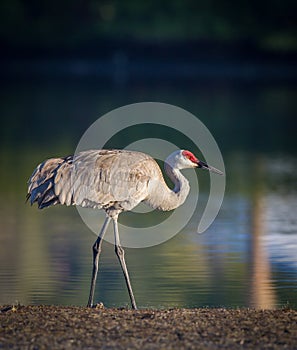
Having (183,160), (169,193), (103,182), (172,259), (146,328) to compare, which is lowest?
(146,328)

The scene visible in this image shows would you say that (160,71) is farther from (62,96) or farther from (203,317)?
(203,317)

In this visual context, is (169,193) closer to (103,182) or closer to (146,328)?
(103,182)

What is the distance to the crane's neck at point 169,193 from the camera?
9922 millimetres

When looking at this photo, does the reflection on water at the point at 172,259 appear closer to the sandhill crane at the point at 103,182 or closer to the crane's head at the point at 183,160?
the sandhill crane at the point at 103,182

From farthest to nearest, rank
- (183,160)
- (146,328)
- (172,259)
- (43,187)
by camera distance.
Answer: (172,259) → (183,160) → (43,187) → (146,328)

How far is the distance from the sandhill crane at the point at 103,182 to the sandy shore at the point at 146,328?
1.05m

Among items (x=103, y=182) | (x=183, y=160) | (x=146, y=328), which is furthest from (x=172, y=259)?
(x=146, y=328)

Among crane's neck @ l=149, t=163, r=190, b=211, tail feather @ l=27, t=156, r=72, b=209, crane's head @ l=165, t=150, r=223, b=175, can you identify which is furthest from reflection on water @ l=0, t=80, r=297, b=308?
crane's head @ l=165, t=150, r=223, b=175

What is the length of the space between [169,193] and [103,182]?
67 centimetres

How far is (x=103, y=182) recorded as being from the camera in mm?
9641

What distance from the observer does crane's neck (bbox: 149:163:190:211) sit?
32.6ft

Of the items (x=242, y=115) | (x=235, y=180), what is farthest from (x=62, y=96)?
(x=235, y=180)

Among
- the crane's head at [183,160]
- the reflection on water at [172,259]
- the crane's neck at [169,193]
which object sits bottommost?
the reflection on water at [172,259]

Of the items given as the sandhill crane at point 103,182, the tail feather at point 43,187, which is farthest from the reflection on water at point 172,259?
the tail feather at point 43,187
